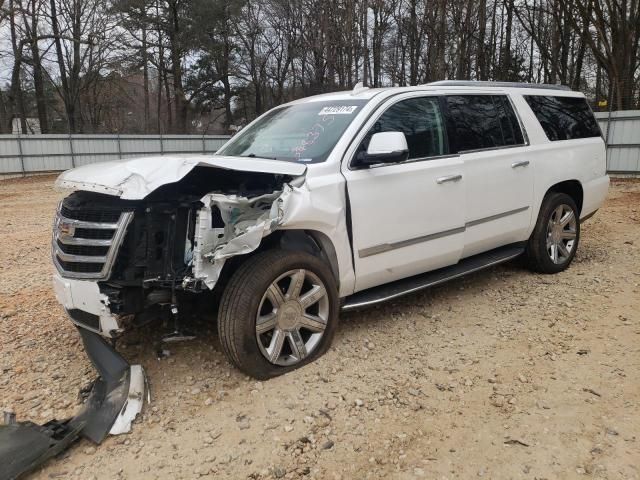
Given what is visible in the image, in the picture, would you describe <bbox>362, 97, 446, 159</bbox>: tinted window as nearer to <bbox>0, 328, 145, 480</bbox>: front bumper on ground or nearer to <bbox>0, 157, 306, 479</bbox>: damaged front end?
<bbox>0, 157, 306, 479</bbox>: damaged front end

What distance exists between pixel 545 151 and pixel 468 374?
8.82 ft

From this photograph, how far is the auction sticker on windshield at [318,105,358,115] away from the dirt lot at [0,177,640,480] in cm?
167

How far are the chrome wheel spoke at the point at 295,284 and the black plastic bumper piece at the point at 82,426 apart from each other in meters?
1.08

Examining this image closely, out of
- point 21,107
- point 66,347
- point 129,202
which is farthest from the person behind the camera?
point 21,107

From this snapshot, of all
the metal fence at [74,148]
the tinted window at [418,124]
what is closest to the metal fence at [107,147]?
the metal fence at [74,148]

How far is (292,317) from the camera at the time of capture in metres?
3.25

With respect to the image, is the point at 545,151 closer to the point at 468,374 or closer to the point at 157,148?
the point at 468,374

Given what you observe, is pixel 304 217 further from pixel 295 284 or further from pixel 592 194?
pixel 592 194

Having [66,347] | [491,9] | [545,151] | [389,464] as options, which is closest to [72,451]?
[66,347]

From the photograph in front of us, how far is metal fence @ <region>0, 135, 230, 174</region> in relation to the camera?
63.1ft

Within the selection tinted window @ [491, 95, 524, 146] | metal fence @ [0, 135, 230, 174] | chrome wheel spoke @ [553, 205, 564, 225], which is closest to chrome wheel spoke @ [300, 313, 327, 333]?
tinted window @ [491, 95, 524, 146]

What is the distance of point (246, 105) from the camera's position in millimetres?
34312

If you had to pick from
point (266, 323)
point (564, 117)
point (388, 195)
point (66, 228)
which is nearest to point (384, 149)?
point (388, 195)

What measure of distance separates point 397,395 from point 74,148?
822 inches
